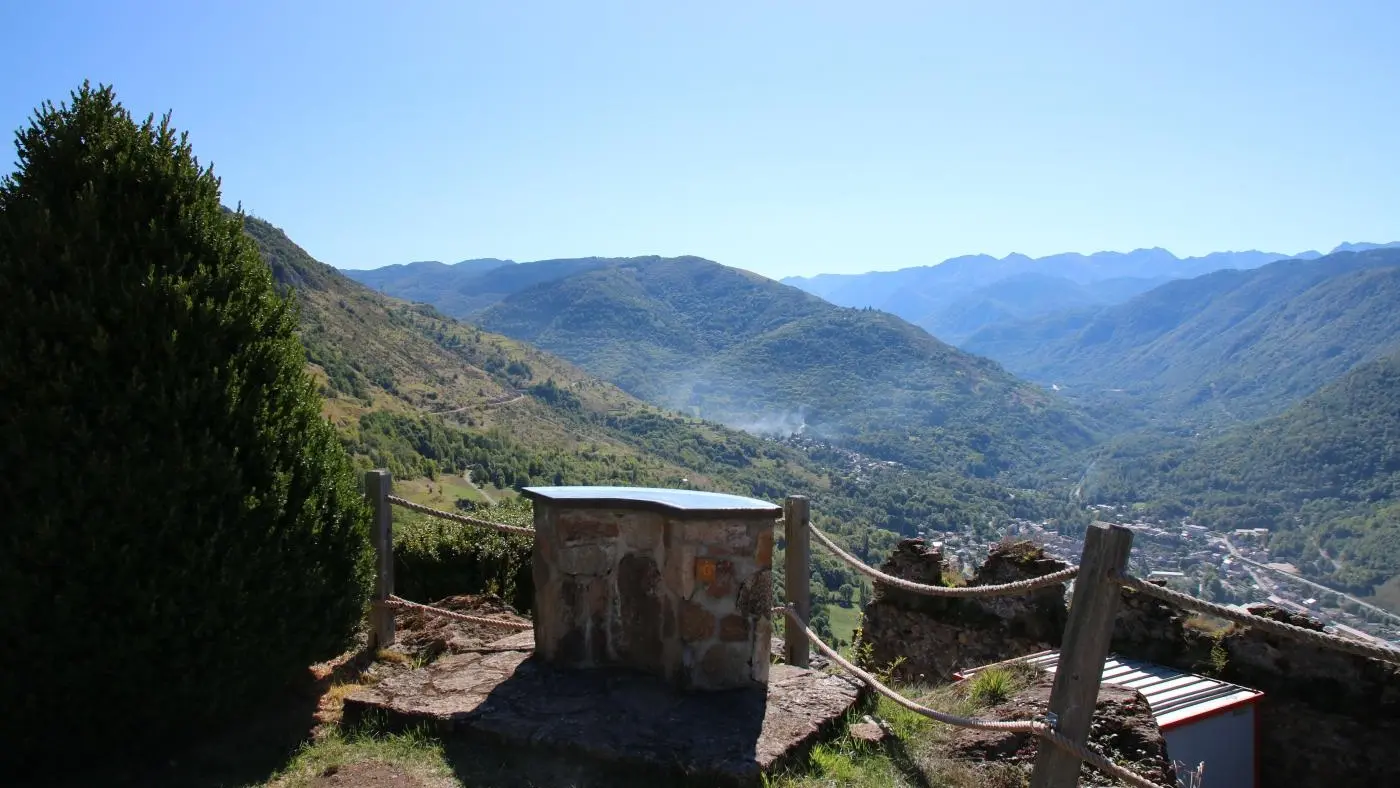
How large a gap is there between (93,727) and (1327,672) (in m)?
7.29

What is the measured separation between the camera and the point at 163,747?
4398 mm

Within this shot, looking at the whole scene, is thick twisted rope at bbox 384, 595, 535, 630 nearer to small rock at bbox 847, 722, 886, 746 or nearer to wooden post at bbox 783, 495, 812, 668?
wooden post at bbox 783, 495, 812, 668

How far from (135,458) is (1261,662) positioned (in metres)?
7.10

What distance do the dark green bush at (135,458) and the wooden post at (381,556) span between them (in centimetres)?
149

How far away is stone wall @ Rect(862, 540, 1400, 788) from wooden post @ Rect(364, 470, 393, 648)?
14.9 ft

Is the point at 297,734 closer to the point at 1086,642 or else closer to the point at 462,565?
the point at 462,565

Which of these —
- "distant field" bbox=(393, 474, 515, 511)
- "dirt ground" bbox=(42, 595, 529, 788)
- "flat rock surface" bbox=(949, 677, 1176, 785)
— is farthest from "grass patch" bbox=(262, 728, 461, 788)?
"distant field" bbox=(393, 474, 515, 511)

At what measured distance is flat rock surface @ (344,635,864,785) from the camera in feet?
13.6

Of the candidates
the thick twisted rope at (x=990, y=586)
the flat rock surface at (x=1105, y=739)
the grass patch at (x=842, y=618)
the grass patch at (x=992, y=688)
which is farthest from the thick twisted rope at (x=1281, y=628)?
the grass patch at (x=842, y=618)

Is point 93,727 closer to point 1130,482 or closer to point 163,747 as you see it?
point 163,747

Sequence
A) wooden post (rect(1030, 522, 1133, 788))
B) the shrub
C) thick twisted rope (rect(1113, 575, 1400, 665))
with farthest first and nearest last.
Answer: the shrub
wooden post (rect(1030, 522, 1133, 788))
thick twisted rope (rect(1113, 575, 1400, 665))

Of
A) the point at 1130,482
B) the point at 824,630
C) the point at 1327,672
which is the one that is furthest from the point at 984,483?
the point at 1327,672

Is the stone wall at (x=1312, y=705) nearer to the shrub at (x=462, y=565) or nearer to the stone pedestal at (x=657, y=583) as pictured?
the stone pedestal at (x=657, y=583)

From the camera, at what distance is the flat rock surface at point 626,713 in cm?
415
